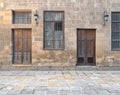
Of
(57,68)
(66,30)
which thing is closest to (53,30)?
A: (66,30)

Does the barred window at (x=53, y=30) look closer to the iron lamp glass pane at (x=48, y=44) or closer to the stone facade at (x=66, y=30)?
the iron lamp glass pane at (x=48, y=44)

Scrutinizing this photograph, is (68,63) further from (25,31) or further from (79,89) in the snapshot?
(79,89)

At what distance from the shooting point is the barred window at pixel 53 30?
1518 centimetres

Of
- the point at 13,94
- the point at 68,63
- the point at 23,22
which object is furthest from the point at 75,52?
the point at 13,94

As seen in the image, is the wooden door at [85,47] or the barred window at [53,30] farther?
the wooden door at [85,47]

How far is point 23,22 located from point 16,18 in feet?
1.59

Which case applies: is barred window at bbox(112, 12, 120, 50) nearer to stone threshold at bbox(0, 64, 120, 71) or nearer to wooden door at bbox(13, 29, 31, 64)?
stone threshold at bbox(0, 64, 120, 71)

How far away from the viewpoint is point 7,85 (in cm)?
959

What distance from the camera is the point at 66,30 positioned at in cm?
1505

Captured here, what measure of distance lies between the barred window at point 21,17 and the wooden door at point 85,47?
2994 mm

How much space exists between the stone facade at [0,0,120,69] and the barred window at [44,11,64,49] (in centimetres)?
26

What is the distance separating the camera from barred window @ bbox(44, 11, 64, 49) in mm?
15180

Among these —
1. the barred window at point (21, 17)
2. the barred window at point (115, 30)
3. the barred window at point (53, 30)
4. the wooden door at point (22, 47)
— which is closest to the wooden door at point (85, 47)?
the barred window at point (53, 30)

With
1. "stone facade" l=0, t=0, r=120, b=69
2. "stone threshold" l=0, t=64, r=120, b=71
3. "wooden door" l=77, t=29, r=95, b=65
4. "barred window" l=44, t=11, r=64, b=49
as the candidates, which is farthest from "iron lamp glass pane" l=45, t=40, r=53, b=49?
"wooden door" l=77, t=29, r=95, b=65
